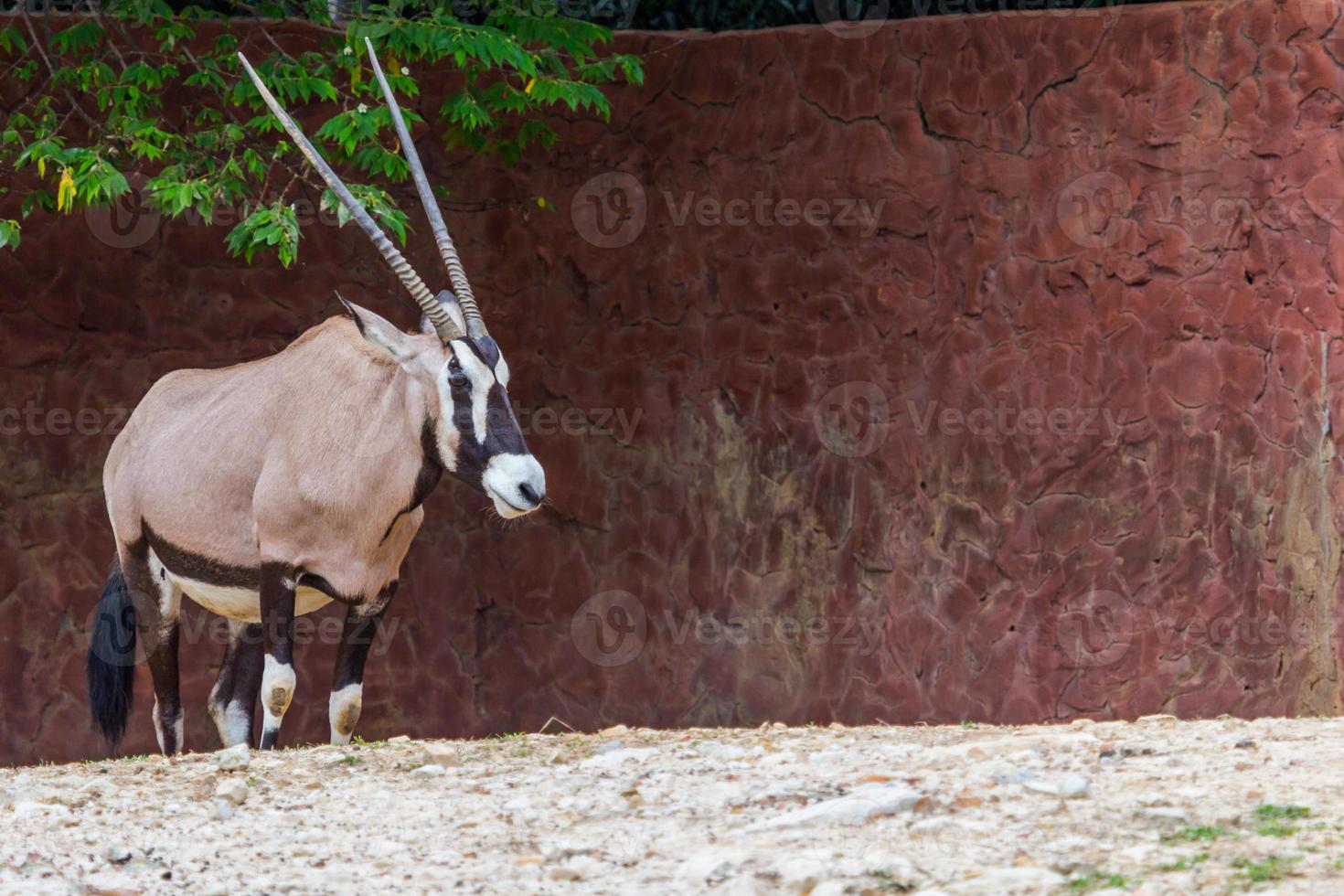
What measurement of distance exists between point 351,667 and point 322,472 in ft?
2.14

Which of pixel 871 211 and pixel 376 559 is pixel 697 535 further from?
pixel 376 559

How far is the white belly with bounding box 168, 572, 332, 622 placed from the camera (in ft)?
18.9

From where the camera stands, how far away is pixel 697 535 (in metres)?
7.44

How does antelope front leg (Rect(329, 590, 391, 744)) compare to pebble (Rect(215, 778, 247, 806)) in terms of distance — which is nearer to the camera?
pebble (Rect(215, 778, 247, 806))

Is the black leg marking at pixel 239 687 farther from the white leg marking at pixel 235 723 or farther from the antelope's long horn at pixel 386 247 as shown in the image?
the antelope's long horn at pixel 386 247

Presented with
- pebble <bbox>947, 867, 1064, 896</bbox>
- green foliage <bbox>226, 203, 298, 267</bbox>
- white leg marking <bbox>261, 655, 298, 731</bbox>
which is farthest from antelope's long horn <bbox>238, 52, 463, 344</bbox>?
pebble <bbox>947, 867, 1064, 896</bbox>

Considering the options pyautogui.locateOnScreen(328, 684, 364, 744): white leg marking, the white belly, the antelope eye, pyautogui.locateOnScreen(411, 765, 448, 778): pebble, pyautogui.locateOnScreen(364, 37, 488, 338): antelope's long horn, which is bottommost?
pyautogui.locateOnScreen(328, 684, 364, 744): white leg marking

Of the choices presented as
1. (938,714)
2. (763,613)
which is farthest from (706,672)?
(938,714)

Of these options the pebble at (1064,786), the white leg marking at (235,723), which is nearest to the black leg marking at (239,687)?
the white leg marking at (235,723)

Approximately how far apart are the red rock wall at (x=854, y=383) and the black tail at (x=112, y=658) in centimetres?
96

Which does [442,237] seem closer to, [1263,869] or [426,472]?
[426,472]

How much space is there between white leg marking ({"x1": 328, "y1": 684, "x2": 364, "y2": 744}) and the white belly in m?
0.34

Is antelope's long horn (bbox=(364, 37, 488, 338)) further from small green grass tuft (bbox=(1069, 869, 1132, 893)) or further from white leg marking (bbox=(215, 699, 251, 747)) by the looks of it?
small green grass tuft (bbox=(1069, 869, 1132, 893))

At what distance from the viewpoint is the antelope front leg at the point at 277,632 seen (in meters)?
5.46
